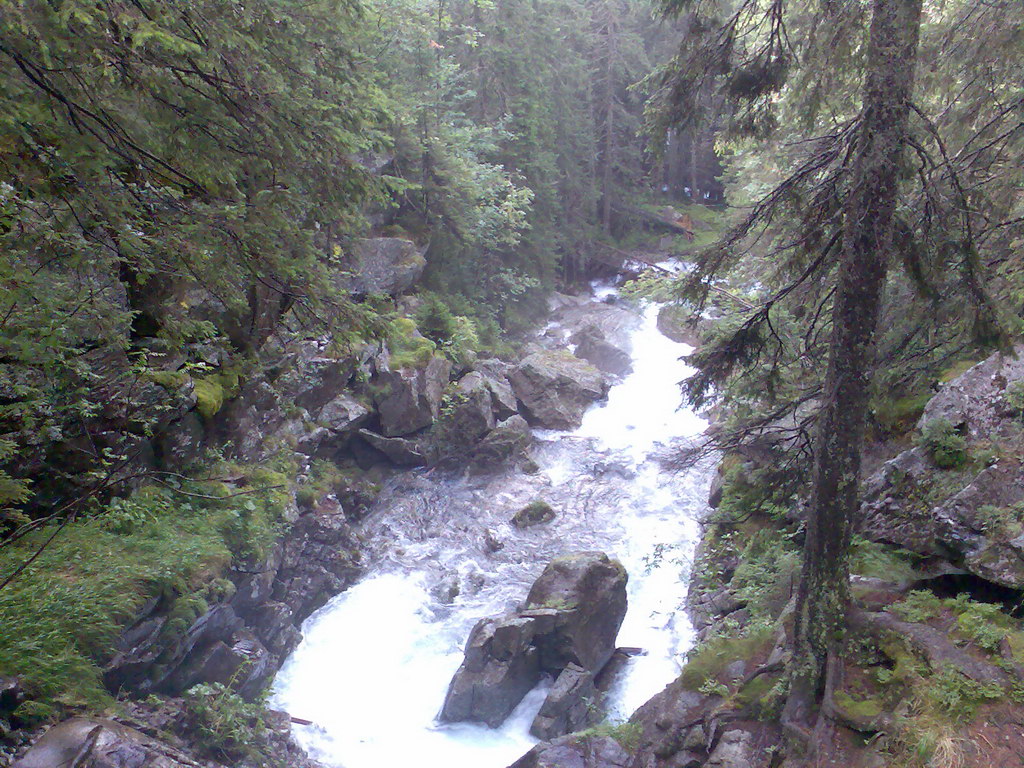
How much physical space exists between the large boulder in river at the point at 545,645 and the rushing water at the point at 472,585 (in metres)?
0.31

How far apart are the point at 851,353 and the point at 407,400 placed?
35.7 ft

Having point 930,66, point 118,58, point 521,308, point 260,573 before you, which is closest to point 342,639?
point 260,573

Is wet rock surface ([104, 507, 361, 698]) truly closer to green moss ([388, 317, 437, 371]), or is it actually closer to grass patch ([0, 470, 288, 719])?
grass patch ([0, 470, 288, 719])

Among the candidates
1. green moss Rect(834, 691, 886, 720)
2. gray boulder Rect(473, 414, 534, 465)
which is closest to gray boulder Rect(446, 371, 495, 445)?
gray boulder Rect(473, 414, 534, 465)

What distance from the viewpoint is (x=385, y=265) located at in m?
16.0

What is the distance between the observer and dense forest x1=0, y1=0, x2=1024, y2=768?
14.9 ft

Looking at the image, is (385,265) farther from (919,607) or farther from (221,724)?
(919,607)

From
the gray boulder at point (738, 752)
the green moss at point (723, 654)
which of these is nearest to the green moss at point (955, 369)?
the green moss at point (723, 654)

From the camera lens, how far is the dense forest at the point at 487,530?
454 cm

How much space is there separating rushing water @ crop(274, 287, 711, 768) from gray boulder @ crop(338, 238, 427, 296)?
15.2 ft

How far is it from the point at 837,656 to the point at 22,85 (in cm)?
700

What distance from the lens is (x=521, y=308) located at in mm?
24078

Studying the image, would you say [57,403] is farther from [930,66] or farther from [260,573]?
[930,66]

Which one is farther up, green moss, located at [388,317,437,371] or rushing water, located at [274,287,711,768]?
green moss, located at [388,317,437,371]
